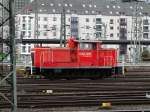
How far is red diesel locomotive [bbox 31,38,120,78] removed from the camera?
98.6ft

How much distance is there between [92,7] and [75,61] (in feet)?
304

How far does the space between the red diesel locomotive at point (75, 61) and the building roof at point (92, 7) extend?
284ft

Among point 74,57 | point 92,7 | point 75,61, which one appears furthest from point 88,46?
point 92,7

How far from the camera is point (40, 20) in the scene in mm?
114812

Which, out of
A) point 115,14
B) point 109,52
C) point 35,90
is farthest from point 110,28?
point 35,90

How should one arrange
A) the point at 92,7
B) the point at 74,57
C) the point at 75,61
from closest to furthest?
1. the point at 75,61
2. the point at 74,57
3. the point at 92,7

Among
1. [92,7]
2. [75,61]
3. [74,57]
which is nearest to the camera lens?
[75,61]

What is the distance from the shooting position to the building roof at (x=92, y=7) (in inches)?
4609

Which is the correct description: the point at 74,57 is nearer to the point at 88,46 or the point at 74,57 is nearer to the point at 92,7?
the point at 88,46

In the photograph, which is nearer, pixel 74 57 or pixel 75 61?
pixel 75 61

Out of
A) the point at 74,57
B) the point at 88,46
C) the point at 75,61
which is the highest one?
the point at 88,46

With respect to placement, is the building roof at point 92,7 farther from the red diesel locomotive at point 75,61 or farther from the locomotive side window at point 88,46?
the locomotive side window at point 88,46

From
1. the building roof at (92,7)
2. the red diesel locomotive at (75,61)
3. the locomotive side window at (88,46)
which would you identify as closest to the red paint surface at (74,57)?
the red diesel locomotive at (75,61)

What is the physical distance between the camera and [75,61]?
3017cm
